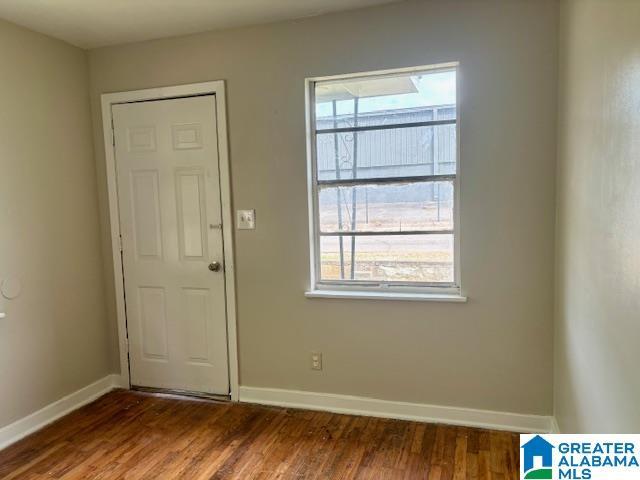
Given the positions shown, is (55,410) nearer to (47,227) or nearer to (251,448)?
(47,227)

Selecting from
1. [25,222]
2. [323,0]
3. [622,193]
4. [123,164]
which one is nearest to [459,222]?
[622,193]

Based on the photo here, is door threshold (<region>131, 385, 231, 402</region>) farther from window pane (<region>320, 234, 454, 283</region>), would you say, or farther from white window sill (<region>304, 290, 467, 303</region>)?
window pane (<region>320, 234, 454, 283</region>)

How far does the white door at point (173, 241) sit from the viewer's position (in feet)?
9.52

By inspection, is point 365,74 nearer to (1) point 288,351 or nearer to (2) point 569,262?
(2) point 569,262

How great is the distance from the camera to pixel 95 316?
124 inches

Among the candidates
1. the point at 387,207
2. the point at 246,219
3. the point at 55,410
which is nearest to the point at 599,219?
the point at 387,207

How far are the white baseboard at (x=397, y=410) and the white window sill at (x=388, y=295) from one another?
642mm

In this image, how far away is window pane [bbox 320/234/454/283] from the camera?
261cm

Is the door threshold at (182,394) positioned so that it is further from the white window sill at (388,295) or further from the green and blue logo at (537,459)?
the green and blue logo at (537,459)

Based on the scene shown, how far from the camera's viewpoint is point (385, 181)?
8.63 ft

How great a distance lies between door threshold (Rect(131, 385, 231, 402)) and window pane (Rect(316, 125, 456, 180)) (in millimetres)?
1654

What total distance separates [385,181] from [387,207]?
155 mm

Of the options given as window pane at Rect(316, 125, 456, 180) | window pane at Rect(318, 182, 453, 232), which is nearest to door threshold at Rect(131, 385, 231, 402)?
window pane at Rect(318, 182, 453, 232)

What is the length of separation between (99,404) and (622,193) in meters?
3.20
